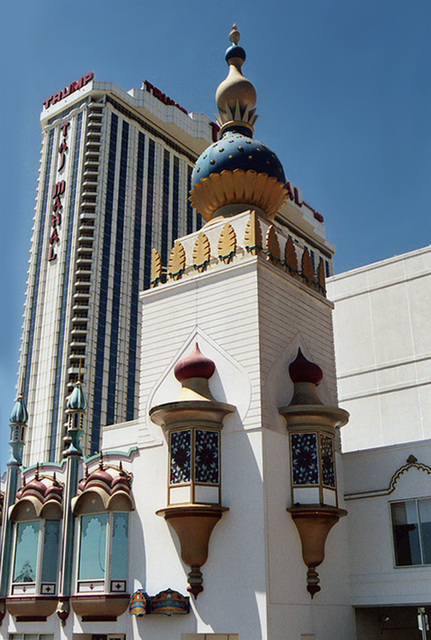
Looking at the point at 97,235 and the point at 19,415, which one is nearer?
the point at 19,415

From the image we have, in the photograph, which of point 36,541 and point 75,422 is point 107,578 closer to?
point 36,541

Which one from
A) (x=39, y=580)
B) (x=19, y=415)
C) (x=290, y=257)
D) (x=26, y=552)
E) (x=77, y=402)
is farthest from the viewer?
(x=19, y=415)

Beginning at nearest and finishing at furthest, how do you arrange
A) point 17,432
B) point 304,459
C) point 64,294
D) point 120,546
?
point 304,459 < point 120,546 < point 17,432 < point 64,294

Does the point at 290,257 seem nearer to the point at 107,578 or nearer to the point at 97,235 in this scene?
the point at 107,578

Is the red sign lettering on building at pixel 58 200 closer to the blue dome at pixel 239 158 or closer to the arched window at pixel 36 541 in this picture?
the blue dome at pixel 239 158

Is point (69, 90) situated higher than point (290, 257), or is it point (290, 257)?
point (69, 90)

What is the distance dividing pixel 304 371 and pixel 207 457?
391cm

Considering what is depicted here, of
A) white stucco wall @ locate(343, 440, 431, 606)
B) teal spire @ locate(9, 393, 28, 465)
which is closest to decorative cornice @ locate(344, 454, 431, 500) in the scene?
white stucco wall @ locate(343, 440, 431, 606)

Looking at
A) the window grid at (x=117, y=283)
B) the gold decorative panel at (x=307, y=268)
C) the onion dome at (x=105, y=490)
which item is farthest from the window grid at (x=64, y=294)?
the gold decorative panel at (x=307, y=268)

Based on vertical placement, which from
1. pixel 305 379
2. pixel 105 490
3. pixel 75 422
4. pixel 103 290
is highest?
pixel 103 290

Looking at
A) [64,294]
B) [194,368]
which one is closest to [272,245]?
[194,368]

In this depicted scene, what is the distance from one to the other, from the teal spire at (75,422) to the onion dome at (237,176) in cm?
780

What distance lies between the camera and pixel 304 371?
21.4 metres

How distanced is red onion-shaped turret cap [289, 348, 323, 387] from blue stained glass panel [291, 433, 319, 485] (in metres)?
1.69
